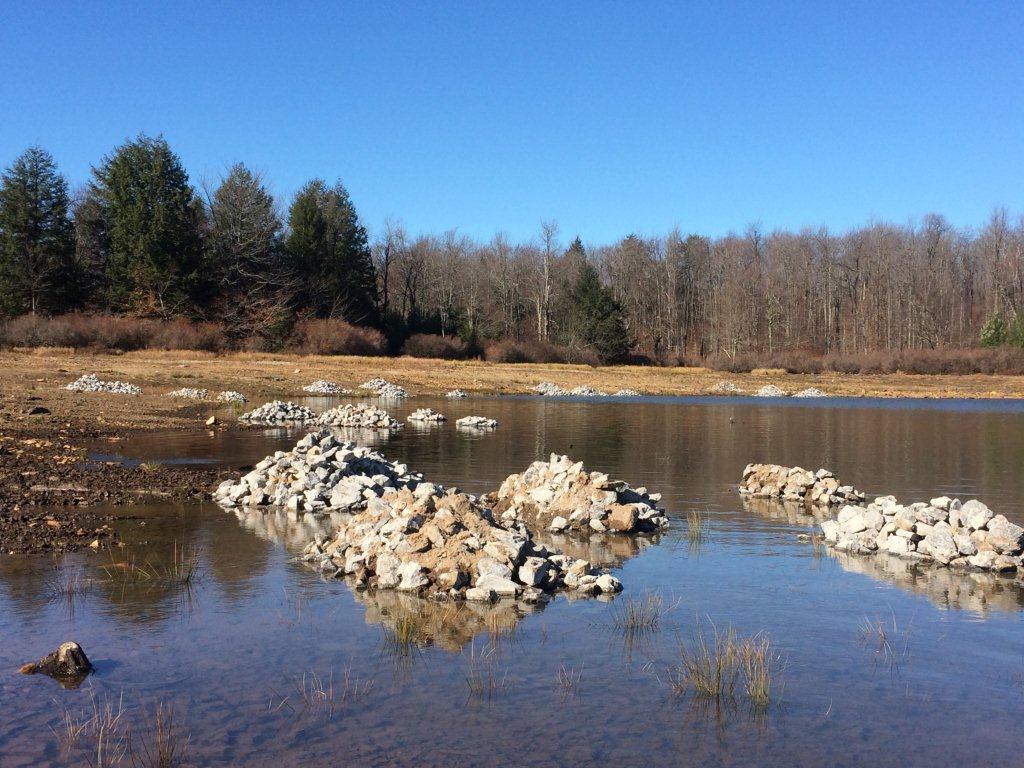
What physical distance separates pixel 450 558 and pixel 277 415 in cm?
2101

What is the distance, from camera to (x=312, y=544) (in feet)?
35.2

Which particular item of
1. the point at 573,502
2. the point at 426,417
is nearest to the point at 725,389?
the point at 426,417

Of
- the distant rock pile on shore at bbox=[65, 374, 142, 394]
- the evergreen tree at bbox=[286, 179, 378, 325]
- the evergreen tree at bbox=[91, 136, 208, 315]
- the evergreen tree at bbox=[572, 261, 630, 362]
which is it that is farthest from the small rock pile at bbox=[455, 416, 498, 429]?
the evergreen tree at bbox=[572, 261, 630, 362]

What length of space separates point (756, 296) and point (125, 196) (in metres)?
66.9

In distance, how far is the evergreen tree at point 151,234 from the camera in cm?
5612

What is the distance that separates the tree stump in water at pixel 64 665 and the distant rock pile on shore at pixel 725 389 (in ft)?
161

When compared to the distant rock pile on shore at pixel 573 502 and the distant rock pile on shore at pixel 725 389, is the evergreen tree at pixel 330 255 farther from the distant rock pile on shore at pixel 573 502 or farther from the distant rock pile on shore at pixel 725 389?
the distant rock pile on shore at pixel 573 502

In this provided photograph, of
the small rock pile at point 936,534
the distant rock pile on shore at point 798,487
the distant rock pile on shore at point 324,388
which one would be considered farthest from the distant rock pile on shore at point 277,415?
the small rock pile at point 936,534

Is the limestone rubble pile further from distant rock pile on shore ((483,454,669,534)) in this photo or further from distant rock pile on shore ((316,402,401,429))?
distant rock pile on shore ((316,402,401,429))

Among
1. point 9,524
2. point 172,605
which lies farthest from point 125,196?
point 172,605

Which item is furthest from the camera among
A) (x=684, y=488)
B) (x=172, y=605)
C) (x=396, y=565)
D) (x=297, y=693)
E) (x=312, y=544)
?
(x=684, y=488)

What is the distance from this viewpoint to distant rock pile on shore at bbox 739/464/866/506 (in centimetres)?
1527

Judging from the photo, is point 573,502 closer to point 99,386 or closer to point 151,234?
point 99,386

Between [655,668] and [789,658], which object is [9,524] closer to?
[655,668]
